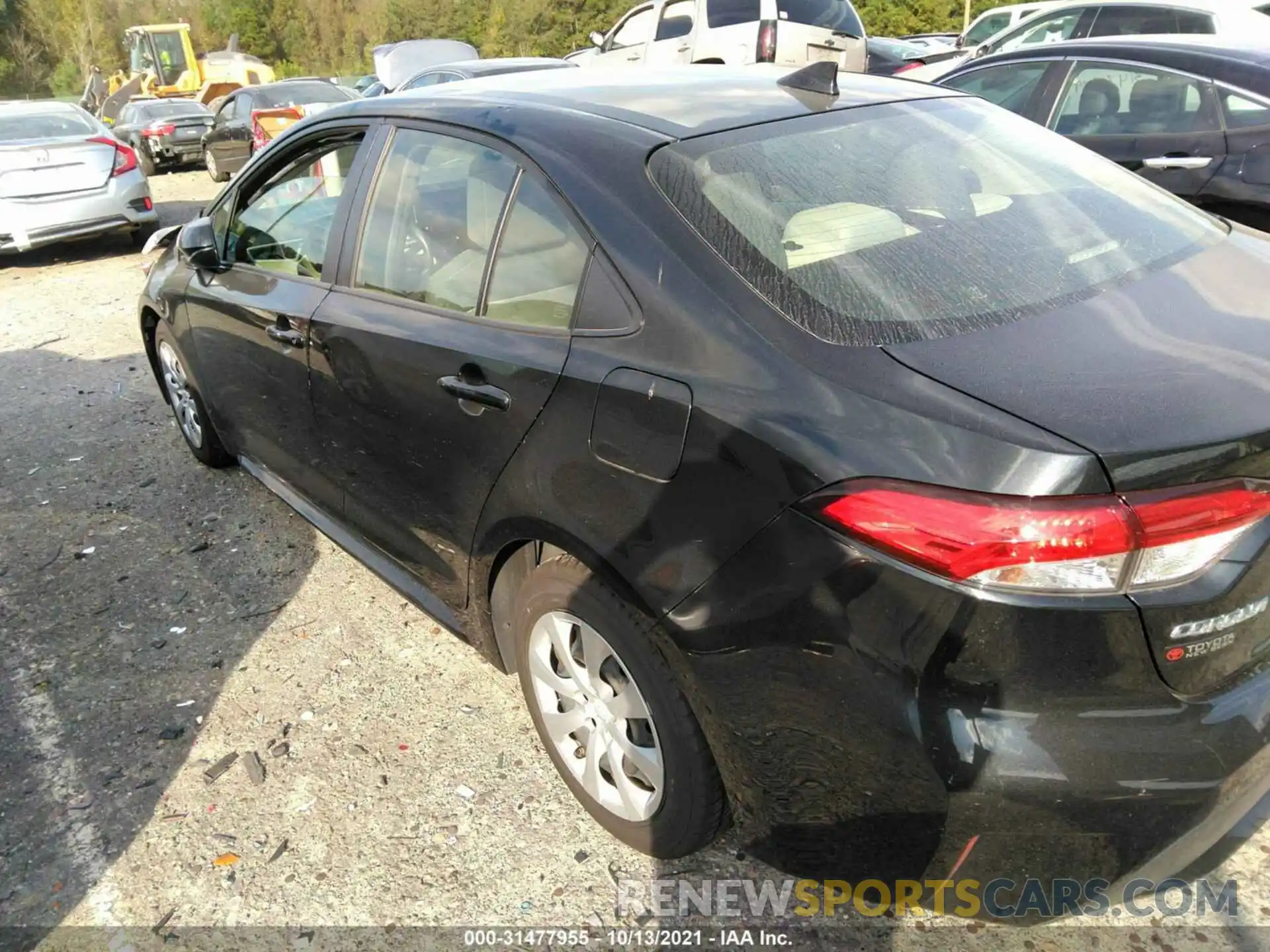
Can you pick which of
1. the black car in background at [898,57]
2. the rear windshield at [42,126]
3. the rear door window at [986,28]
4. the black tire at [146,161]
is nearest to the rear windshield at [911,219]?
the rear windshield at [42,126]

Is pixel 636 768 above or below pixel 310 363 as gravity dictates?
below

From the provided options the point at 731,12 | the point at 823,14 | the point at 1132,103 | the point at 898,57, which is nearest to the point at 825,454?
the point at 1132,103

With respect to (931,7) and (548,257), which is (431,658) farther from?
(931,7)

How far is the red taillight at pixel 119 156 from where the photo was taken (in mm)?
9281

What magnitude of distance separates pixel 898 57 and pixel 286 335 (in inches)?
569

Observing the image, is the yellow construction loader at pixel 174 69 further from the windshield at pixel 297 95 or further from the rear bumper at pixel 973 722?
the rear bumper at pixel 973 722

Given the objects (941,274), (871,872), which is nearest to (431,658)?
(871,872)

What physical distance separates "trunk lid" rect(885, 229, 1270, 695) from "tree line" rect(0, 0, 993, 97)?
49700 mm

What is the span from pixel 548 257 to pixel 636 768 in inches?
47.3

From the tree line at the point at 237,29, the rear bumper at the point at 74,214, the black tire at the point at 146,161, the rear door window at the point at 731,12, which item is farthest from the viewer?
the tree line at the point at 237,29

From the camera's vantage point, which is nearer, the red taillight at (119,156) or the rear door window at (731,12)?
the red taillight at (119,156)

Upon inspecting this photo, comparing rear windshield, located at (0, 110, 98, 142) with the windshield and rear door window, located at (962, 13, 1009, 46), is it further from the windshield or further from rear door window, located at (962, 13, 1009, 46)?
rear door window, located at (962, 13, 1009, 46)

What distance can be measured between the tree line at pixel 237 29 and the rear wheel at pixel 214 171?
3406cm

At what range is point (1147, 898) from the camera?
203cm
